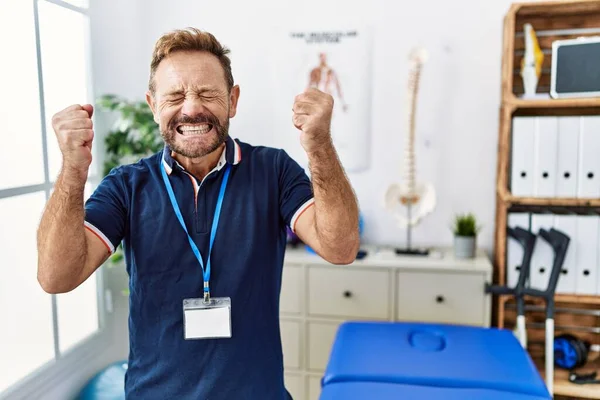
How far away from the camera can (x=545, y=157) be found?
2.35 metres

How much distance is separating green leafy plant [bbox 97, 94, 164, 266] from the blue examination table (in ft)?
4.34

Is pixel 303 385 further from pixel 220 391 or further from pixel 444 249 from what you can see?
pixel 220 391

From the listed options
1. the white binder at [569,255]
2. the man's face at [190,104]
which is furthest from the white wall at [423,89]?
the man's face at [190,104]

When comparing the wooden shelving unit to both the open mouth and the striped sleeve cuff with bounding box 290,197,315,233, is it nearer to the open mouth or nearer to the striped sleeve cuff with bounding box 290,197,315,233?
the striped sleeve cuff with bounding box 290,197,315,233

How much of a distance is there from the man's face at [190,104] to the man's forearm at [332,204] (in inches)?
10.0

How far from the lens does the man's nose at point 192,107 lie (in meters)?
1.17

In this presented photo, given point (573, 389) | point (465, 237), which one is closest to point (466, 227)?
point (465, 237)

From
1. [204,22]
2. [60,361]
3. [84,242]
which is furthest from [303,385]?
[204,22]

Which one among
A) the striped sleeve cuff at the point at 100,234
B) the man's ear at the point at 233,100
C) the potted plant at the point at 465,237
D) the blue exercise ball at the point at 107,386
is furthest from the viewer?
the potted plant at the point at 465,237

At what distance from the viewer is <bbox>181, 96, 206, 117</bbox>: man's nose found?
1.17m

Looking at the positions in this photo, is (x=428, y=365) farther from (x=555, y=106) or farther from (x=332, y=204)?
(x=555, y=106)

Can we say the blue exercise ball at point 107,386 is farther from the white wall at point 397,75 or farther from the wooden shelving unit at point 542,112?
the wooden shelving unit at point 542,112

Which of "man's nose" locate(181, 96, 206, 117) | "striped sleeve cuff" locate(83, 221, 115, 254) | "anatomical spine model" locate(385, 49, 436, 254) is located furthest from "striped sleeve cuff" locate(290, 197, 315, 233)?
"anatomical spine model" locate(385, 49, 436, 254)

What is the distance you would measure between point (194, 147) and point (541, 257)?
181cm
